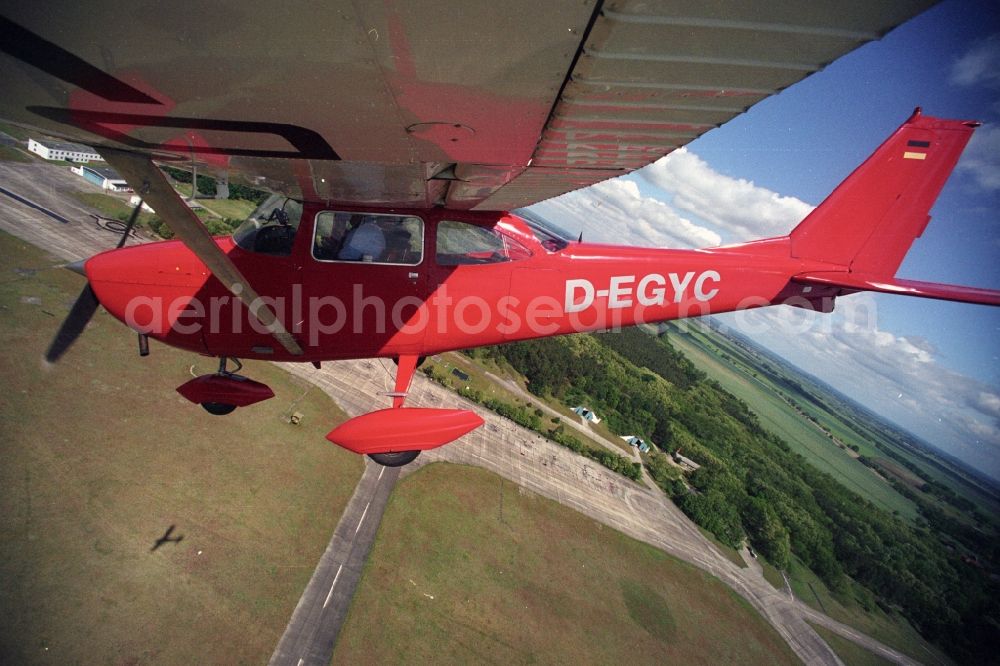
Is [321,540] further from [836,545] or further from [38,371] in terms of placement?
[836,545]

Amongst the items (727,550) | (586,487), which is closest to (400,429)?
(586,487)

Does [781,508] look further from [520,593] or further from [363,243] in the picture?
[363,243]

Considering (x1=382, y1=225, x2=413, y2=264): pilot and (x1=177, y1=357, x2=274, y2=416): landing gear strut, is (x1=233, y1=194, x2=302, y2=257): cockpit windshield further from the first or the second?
(x1=177, y1=357, x2=274, y2=416): landing gear strut

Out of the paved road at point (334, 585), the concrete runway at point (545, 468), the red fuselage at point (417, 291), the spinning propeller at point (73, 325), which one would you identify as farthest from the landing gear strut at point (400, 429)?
the concrete runway at point (545, 468)

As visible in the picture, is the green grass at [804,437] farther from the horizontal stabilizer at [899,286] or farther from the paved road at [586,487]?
the horizontal stabilizer at [899,286]

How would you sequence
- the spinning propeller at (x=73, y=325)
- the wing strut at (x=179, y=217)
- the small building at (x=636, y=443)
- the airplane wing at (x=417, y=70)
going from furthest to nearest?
the small building at (x=636, y=443), the spinning propeller at (x=73, y=325), the wing strut at (x=179, y=217), the airplane wing at (x=417, y=70)

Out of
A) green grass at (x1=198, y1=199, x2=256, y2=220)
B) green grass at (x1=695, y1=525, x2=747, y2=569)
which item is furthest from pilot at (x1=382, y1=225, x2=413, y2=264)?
green grass at (x1=198, y1=199, x2=256, y2=220)

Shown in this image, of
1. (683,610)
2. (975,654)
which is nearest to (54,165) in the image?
(683,610)
